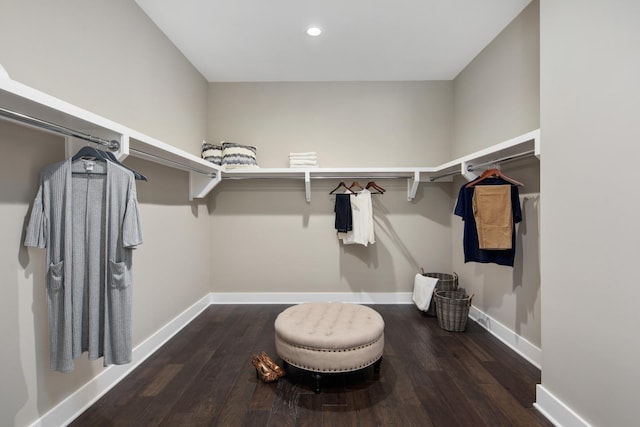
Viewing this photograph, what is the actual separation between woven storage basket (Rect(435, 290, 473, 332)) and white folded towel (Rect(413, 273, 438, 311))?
0.72 feet

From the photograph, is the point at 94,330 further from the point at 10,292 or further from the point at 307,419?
the point at 307,419

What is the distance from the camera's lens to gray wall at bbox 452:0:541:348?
85.8 inches

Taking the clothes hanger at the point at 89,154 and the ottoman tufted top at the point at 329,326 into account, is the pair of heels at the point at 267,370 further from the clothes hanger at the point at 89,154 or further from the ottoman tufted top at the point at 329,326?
the clothes hanger at the point at 89,154

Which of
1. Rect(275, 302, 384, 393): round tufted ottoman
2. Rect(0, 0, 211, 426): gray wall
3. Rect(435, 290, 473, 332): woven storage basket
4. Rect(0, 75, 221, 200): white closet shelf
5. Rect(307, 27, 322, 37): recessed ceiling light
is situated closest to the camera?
Rect(0, 75, 221, 200): white closet shelf

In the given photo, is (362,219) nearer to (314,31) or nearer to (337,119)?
(337,119)

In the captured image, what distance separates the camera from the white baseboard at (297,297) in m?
3.47

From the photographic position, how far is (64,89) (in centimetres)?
161

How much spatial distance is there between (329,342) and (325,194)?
1.96m

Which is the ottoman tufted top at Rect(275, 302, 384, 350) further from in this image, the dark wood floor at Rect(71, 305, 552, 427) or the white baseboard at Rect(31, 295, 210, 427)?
the white baseboard at Rect(31, 295, 210, 427)

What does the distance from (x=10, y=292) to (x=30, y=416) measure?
622 mm

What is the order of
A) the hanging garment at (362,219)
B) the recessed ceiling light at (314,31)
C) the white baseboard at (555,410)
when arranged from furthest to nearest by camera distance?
1. the hanging garment at (362,219)
2. the recessed ceiling light at (314,31)
3. the white baseboard at (555,410)

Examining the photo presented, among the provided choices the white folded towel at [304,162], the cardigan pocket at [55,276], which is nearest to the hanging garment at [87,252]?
the cardigan pocket at [55,276]

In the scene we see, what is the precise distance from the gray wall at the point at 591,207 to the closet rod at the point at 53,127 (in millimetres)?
2415

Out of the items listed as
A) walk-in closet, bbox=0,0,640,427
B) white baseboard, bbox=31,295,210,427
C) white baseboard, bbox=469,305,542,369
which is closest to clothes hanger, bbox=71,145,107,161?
walk-in closet, bbox=0,0,640,427
